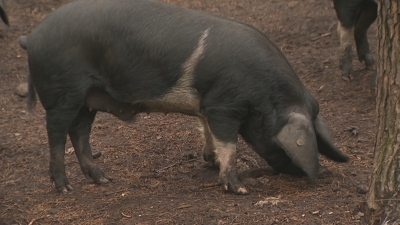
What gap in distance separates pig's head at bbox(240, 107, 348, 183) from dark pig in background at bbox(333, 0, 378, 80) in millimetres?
2614

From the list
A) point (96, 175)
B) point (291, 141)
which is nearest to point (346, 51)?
point (291, 141)

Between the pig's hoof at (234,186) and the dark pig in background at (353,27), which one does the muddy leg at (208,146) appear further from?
the dark pig in background at (353,27)

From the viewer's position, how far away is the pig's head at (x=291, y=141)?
202 inches

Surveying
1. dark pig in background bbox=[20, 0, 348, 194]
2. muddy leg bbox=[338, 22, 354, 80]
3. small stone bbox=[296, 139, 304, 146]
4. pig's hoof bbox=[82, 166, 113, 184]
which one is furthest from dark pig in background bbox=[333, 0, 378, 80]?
pig's hoof bbox=[82, 166, 113, 184]

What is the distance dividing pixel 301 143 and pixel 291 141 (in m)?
0.09

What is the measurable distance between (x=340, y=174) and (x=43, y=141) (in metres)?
3.07

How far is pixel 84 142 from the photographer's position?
5.68 meters

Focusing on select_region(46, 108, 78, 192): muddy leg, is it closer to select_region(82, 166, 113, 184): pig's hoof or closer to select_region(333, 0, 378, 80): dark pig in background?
select_region(82, 166, 113, 184): pig's hoof

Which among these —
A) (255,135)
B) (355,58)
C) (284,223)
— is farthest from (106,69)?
(355,58)

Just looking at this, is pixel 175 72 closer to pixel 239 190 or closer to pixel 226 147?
pixel 226 147

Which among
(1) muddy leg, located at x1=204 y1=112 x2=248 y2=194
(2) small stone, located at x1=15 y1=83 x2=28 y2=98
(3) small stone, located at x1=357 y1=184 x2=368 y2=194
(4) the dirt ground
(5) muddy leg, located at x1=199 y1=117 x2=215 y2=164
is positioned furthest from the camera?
(2) small stone, located at x1=15 y1=83 x2=28 y2=98

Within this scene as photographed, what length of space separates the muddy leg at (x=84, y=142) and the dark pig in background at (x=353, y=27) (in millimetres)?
3546

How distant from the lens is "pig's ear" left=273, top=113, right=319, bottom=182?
5109 mm

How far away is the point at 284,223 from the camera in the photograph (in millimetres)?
4562
